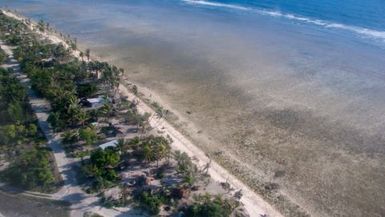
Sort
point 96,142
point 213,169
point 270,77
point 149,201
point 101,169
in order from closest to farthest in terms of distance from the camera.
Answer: point 149,201 < point 101,169 < point 213,169 < point 96,142 < point 270,77

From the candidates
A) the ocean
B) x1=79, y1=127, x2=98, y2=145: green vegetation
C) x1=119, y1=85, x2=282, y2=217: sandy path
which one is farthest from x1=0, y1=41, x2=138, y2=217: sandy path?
the ocean

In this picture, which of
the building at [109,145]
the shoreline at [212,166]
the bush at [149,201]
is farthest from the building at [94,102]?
the bush at [149,201]

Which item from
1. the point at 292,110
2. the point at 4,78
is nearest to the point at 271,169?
the point at 292,110

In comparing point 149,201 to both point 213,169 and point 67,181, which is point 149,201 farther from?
point 213,169

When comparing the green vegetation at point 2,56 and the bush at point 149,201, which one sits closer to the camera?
the bush at point 149,201

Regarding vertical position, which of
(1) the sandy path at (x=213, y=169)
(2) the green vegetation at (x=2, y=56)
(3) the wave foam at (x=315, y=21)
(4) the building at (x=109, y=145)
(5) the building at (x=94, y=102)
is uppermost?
(3) the wave foam at (x=315, y=21)

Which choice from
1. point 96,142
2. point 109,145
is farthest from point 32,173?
point 96,142

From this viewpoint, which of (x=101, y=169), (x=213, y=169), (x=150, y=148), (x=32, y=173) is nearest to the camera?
(x=32, y=173)

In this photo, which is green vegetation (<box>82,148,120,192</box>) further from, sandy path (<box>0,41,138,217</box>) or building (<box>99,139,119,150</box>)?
building (<box>99,139,119,150</box>)

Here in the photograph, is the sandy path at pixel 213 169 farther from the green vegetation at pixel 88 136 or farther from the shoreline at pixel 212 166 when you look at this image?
the green vegetation at pixel 88 136
